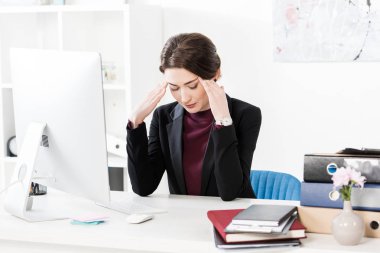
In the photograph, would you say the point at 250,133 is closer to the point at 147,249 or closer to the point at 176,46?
the point at 176,46

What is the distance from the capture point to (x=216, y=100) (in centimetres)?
245

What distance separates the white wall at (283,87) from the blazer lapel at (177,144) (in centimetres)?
138

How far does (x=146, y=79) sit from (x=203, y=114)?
4.49 feet

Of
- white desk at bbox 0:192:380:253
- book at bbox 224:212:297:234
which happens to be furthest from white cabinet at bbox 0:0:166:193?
book at bbox 224:212:297:234

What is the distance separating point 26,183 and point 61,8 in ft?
6.52

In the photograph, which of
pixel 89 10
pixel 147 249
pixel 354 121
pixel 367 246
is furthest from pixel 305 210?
pixel 89 10

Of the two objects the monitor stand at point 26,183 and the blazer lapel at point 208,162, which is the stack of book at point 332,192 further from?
the monitor stand at point 26,183

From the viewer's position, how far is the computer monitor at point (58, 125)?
6.78ft

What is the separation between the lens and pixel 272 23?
3.90 m

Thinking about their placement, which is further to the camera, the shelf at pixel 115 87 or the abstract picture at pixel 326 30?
the shelf at pixel 115 87

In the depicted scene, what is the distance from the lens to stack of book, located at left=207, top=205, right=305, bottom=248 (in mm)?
1792

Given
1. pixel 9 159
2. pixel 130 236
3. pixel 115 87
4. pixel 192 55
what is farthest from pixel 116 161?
pixel 130 236

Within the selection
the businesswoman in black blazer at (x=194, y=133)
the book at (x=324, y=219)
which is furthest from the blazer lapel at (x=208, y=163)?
the book at (x=324, y=219)

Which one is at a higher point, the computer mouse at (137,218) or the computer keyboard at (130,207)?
the computer mouse at (137,218)
